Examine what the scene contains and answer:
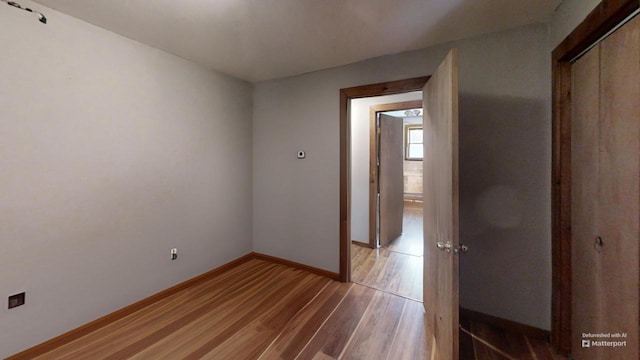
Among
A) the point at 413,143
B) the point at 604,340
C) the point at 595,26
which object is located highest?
the point at 413,143

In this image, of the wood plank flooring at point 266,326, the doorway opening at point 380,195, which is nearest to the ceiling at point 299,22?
the doorway opening at point 380,195

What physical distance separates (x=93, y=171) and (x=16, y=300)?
92cm

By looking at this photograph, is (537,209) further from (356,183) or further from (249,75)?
(249,75)

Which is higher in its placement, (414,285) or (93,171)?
(93,171)

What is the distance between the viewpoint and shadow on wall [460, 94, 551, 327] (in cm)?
173

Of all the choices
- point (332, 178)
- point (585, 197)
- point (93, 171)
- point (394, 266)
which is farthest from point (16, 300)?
point (585, 197)

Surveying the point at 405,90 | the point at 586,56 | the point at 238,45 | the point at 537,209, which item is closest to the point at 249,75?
the point at 238,45

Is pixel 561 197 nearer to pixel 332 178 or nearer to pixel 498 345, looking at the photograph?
pixel 498 345

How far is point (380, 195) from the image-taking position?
12.1 ft

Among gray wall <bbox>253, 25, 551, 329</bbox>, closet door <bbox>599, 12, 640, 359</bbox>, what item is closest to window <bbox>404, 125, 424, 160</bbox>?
gray wall <bbox>253, 25, 551, 329</bbox>

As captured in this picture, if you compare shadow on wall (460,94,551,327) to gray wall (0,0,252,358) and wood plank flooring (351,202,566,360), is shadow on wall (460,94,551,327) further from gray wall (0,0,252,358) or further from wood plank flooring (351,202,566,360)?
gray wall (0,0,252,358)

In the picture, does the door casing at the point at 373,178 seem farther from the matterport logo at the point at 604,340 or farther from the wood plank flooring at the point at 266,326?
the matterport logo at the point at 604,340

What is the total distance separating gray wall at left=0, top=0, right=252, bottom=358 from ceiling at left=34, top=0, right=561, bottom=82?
25 centimetres

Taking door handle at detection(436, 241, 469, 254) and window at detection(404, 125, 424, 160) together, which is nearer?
door handle at detection(436, 241, 469, 254)
